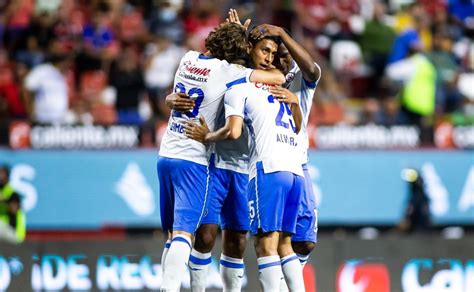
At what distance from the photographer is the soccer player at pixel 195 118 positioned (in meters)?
9.50

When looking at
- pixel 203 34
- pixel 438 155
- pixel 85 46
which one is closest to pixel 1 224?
pixel 85 46

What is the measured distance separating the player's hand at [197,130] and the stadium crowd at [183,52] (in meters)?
6.00

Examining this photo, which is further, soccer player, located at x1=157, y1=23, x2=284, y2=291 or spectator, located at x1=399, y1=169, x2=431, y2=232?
spectator, located at x1=399, y1=169, x2=431, y2=232

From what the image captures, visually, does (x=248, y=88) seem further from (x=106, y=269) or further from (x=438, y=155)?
(x=438, y=155)

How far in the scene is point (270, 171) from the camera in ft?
30.8

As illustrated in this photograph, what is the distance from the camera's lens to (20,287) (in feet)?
40.4

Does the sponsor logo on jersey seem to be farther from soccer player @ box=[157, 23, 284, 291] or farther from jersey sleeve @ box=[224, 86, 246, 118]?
jersey sleeve @ box=[224, 86, 246, 118]

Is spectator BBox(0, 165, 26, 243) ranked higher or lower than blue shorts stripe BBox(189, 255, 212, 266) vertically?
lower

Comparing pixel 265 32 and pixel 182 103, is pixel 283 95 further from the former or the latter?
pixel 182 103

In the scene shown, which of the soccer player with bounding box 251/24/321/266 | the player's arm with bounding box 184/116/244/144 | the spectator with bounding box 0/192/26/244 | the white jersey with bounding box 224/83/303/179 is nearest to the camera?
the player's arm with bounding box 184/116/244/144

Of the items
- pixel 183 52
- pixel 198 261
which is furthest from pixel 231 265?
pixel 183 52

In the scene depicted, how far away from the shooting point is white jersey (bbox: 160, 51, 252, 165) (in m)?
9.56

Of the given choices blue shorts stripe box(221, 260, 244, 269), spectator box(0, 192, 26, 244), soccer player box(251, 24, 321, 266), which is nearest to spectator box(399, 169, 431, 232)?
spectator box(0, 192, 26, 244)

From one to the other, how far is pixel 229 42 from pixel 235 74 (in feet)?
0.92
